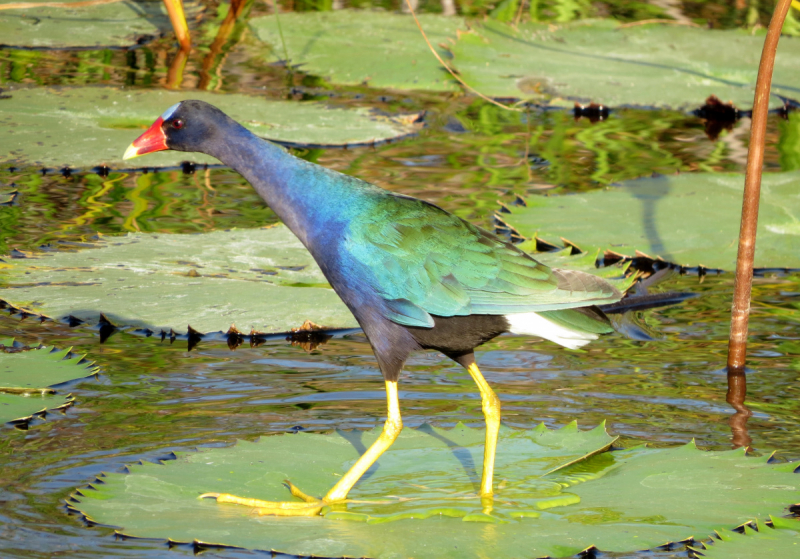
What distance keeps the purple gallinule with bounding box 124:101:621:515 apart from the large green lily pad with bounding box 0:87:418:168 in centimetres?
232

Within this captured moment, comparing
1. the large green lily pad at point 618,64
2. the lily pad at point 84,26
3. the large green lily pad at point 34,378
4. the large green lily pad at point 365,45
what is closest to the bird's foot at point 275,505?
the large green lily pad at point 34,378

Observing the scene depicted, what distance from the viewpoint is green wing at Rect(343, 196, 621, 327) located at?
2.36 m

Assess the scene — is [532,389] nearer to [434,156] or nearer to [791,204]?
[791,204]

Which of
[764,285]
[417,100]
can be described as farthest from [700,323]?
[417,100]

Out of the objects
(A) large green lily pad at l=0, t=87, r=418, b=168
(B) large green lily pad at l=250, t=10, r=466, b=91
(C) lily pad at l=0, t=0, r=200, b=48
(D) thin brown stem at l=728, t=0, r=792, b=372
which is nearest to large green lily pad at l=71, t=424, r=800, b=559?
(D) thin brown stem at l=728, t=0, r=792, b=372

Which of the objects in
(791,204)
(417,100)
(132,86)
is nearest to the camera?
(791,204)

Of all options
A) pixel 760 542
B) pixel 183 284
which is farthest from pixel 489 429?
pixel 183 284

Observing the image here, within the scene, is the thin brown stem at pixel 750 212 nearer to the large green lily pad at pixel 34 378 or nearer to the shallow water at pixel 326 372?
the shallow water at pixel 326 372

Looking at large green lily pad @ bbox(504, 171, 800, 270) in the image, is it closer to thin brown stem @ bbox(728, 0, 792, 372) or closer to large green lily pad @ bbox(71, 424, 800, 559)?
thin brown stem @ bbox(728, 0, 792, 372)

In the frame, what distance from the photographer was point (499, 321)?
8.02 feet

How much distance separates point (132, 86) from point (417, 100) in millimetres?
1693

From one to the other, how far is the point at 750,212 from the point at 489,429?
3.78 ft

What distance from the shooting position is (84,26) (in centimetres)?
690

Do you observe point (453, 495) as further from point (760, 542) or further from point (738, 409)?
point (738, 409)
